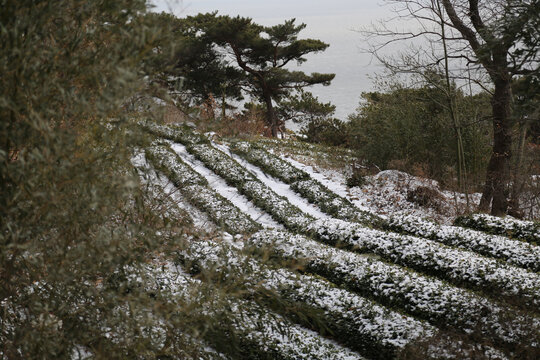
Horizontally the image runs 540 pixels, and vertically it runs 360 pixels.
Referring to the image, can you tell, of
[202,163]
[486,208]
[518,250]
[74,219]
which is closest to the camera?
[74,219]

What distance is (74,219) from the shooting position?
8.46ft

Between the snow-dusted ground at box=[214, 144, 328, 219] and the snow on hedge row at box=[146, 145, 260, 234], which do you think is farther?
the snow-dusted ground at box=[214, 144, 328, 219]

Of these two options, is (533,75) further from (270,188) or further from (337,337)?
(270,188)

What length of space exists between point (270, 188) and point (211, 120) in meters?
7.71

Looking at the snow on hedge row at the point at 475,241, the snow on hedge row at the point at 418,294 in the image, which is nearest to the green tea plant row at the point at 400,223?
the snow on hedge row at the point at 475,241

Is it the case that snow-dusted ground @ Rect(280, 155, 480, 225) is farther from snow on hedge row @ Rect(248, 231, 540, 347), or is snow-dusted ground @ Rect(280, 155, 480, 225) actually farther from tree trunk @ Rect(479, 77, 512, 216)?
snow on hedge row @ Rect(248, 231, 540, 347)

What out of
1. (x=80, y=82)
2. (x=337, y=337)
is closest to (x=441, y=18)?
(x=337, y=337)

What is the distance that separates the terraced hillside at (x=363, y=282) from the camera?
3943 mm

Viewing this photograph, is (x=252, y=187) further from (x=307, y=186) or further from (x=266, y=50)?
(x=266, y=50)

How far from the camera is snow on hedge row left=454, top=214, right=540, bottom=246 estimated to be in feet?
25.8

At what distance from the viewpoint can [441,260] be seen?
22.4 ft

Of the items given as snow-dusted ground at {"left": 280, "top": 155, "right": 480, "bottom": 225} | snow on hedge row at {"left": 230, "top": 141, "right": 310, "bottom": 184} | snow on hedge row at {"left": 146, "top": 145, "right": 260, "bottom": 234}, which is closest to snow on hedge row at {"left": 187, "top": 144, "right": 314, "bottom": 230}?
snow on hedge row at {"left": 230, "top": 141, "right": 310, "bottom": 184}

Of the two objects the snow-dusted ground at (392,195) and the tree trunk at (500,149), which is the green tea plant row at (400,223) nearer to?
the snow-dusted ground at (392,195)

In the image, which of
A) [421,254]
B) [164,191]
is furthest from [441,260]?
[164,191]
